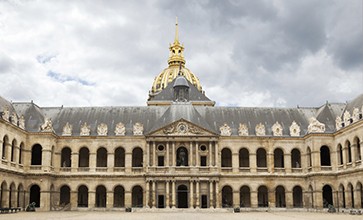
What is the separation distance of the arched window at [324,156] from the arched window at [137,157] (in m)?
22.9

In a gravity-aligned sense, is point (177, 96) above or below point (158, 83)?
below

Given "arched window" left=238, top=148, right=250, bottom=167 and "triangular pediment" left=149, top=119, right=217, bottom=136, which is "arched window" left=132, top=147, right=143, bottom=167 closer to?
"triangular pediment" left=149, top=119, right=217, bottom=136

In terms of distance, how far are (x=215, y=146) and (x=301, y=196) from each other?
13018 mm

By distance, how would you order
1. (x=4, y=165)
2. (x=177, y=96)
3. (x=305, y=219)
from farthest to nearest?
(x=177, y=96)
(x=4, y=165)
(x=305, y=219)

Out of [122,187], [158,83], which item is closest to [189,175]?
[122,187]

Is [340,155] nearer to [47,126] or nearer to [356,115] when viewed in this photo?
[356,115]

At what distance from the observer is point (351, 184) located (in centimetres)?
5212

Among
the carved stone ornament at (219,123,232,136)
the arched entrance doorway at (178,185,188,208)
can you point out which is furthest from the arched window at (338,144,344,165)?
the arched entrance doorway at (178,185,188,208)

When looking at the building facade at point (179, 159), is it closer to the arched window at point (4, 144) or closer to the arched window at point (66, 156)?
the arched window at point (66, 156)

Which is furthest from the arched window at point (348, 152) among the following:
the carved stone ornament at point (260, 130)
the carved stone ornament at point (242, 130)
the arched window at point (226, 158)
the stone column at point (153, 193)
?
the stone column at point (153, 193)

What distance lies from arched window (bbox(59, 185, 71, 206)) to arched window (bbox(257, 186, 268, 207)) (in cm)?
2426

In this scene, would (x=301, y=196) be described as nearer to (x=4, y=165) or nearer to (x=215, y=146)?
(x=215, y=146)

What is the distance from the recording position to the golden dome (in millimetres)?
106188

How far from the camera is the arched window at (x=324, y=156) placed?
197 feet
